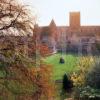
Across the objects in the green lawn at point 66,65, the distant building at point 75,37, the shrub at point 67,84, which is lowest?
the shrub at point 67,84

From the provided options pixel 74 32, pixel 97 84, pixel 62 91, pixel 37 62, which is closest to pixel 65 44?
pixel 74 32

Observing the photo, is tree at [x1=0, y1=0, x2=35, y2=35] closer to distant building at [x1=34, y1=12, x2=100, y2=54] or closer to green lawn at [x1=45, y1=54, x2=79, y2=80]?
green lawn at [x1=45, y1=54, x2=79, y2=80]

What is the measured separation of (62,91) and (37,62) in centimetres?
933

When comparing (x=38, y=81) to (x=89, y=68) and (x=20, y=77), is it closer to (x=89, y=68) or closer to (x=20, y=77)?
(x=20, y=77)

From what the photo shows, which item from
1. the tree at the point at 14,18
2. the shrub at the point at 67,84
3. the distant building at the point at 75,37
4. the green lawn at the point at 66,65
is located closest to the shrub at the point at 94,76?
the shrub at the point at 67,84

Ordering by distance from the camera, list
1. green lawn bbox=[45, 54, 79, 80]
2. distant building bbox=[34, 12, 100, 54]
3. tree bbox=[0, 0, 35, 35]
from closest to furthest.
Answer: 1. tree bbox=[0, 0, 35, 35]
2. green lawn bbox=[45, 54, 79, 80]
3. distant building bbox=[34, 12, 100, 54]

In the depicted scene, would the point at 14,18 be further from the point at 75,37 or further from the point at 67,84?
the point at 75,37

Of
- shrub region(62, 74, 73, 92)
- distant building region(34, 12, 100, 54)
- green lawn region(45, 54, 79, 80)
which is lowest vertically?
shrub region(62, 74, 73, 92)

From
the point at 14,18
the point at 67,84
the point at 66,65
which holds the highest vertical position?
the point at 14,18

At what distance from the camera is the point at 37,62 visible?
34.0 feet

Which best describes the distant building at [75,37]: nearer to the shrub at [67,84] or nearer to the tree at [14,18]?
the shrub at [67,84]

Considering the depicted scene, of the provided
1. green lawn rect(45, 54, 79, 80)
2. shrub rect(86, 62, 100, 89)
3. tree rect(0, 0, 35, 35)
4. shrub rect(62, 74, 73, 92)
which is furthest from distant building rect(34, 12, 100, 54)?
tree rect(0, 0, 35, 35)

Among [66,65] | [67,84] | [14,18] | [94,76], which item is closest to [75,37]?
[66,65]

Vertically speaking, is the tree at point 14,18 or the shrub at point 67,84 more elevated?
the tree at point 14,18
